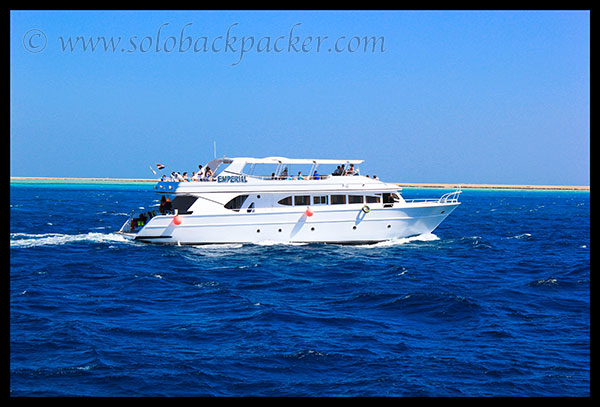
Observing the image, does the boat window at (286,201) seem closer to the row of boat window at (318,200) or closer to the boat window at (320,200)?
the row of boat window at (318,200)

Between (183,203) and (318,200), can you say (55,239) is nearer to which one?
(183,203)

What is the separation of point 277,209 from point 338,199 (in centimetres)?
368

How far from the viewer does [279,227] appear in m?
29.7

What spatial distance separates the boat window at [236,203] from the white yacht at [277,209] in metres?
0.05

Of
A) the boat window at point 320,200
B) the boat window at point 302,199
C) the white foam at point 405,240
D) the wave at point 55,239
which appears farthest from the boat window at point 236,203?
the white foam at point 405,240

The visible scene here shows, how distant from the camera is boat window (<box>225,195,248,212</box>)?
3017 centimetres

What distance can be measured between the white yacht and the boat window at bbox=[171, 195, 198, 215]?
23 mm

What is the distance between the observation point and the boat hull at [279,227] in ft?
95.9

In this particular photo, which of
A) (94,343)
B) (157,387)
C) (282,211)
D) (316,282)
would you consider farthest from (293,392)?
(282,211)

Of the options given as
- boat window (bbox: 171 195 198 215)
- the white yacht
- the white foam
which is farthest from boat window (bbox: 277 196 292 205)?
the white foam
